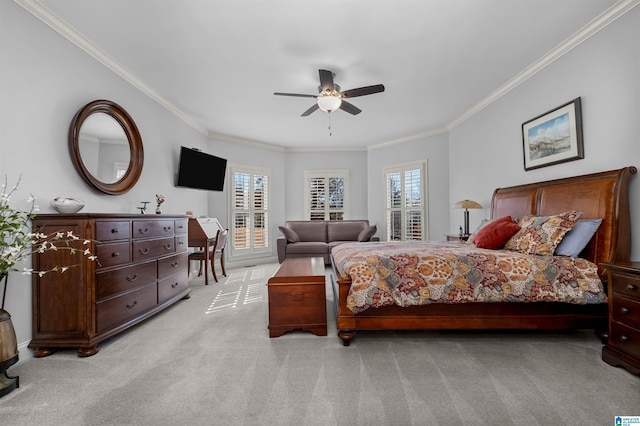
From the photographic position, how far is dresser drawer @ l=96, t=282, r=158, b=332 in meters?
2.14

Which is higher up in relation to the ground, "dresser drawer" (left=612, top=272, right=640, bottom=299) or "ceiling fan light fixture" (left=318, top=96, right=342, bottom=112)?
"ceiling fan light fixture" (left=318, top=96, right=342, bottom=112)

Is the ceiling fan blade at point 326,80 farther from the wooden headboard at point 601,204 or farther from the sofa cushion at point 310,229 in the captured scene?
the sofa cushion at point 310,229

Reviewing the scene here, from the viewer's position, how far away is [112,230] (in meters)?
2.26

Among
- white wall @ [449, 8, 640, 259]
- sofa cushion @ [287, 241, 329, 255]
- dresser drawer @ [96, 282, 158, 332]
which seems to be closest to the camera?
dresser drawer @ [96, 282, 158, 332]

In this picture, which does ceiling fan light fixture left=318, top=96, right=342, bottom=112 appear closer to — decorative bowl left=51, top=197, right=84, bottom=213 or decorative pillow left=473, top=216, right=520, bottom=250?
decorative pillow left=473, top=216, right=520, bottom=250

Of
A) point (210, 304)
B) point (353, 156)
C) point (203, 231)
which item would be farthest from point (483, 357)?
point (353, 156)

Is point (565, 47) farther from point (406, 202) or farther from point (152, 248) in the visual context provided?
point (152, 248)

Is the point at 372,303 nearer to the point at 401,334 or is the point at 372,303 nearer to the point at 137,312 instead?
the point at 401,334

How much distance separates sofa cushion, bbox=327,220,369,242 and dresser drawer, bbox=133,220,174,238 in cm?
363

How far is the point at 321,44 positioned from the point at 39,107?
8.21 feet

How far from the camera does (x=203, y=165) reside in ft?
16.0

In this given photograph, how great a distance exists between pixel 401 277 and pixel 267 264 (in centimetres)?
446

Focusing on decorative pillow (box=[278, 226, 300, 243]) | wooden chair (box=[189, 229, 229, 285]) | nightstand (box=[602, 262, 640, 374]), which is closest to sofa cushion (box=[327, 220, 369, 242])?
decorative pillow (box=[278, 226, 300, 243])

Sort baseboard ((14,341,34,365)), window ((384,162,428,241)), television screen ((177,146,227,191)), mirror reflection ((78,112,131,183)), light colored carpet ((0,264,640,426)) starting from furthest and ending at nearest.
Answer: window ((384,162,428,241))
television screen ((177,146,227,191))
mirror reflection ((78,112,131,183))
baseboard ((14,341,34,365))
light colored carpet ((0,264,640,426))
